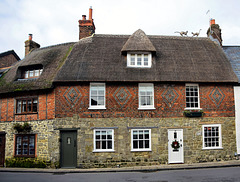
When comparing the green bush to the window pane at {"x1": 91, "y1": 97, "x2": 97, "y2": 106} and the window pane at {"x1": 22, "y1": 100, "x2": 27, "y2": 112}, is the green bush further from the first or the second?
the window pane at {"x1": 91, "y1": 97, "x2": 97, "y2": 106}

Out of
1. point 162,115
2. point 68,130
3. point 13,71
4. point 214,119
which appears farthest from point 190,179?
point 13,71

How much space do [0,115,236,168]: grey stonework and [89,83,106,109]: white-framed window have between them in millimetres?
1000

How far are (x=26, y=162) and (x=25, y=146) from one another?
3.53ft

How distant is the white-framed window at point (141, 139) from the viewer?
1435cm

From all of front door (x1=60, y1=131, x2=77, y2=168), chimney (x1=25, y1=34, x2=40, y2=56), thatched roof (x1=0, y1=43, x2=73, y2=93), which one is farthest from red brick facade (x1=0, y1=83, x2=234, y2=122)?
chimney (x1=25, y1=34, x2=40, y2=56)

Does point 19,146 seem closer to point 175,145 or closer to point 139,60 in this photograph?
point 139,60

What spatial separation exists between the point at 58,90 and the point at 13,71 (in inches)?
221

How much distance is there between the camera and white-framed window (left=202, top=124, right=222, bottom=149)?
14.8 metres

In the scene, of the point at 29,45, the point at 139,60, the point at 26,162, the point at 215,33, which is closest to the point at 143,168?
the point at 139,60

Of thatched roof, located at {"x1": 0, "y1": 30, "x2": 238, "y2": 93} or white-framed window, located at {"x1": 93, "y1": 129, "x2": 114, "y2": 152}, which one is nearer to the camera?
white-framed window, located at {"x1": 93, "y1": 129, "x2": 114, "y2": 152}

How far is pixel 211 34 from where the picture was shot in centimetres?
1962

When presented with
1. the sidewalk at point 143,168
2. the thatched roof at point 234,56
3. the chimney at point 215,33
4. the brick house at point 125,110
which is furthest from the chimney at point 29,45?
the thatched roof at point 234,56

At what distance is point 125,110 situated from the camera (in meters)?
14.6

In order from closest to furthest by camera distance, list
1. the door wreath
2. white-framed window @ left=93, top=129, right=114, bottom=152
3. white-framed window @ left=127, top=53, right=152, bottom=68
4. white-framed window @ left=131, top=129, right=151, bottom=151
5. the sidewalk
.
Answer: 1. the sidewalk
2. white-framed window @ left=93, top=129, right=114, bottom=152
3. white-framed window @ left=131, top=129, right=151, bottom=151
4. the door wreath
5. white-framed window @ left=127, top=53, right=152, bottom=68
